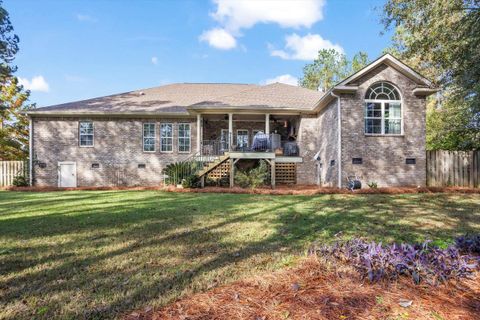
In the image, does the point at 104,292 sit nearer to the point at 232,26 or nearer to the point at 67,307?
the point at 67,307

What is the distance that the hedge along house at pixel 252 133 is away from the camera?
12.2 m

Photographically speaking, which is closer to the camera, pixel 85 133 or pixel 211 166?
pixel 211 166

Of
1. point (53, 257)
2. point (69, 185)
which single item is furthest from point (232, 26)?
point (53, 257)

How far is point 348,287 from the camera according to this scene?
2.33m

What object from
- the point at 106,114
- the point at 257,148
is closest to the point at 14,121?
the point at 106,114

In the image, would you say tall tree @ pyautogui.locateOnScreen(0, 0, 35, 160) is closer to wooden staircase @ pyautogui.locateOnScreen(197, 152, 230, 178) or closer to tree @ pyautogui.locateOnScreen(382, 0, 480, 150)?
wooden staircase @ pyautogui.locateOnScreen(197, 152, 230, 178)

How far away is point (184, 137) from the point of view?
16188 millimetres

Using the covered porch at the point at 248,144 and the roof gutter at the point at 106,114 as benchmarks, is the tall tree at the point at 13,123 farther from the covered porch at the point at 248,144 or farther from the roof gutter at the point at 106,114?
the covered porch at the point at 248,144

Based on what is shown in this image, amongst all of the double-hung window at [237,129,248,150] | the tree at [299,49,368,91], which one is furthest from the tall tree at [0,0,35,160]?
the tree at [299,49,368,91]

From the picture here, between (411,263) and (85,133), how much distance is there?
56.6 ft

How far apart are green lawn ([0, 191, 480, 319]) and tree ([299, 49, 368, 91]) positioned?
31.7 metres

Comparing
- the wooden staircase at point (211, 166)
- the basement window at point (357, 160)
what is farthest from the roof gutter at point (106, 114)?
the basement window at point (357, 160)

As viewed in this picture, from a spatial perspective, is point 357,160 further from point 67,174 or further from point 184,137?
point 67,174

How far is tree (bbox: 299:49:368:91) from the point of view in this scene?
35.9 metres
